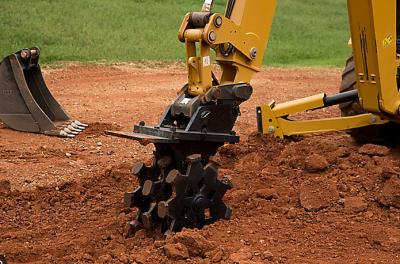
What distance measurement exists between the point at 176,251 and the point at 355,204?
5.82 feet

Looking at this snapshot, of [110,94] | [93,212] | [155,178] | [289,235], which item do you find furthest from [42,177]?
[110,94]

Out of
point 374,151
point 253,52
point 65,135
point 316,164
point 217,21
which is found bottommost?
point 65,135

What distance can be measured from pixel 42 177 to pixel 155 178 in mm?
2266

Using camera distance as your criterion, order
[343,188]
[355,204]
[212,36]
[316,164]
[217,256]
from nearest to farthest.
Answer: [217,256] → [212,36] → [355,204] → [343,188] → [316,164]

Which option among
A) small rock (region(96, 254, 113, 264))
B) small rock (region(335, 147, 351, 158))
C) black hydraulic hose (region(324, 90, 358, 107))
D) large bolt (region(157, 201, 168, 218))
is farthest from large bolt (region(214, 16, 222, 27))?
black hydraulic hose (region(324, 90, 358, 107))

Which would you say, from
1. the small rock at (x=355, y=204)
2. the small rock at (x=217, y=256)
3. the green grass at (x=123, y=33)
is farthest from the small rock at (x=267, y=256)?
the green grass at (x=123, y=33)

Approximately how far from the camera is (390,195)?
6.01m

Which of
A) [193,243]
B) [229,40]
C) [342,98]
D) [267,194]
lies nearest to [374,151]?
[342,98]

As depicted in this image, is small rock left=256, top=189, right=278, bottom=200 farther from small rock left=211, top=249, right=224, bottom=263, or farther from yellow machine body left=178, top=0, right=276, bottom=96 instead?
small rock left=211, top=249, right=224, bottom=263

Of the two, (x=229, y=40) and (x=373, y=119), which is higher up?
(x=229, y=40)

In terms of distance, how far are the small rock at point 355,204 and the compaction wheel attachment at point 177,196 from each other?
3.23 ft

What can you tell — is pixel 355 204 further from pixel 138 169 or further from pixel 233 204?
pixel 138 169

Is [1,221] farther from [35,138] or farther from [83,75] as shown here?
[83,75]

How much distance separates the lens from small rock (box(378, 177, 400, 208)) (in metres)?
5.99
